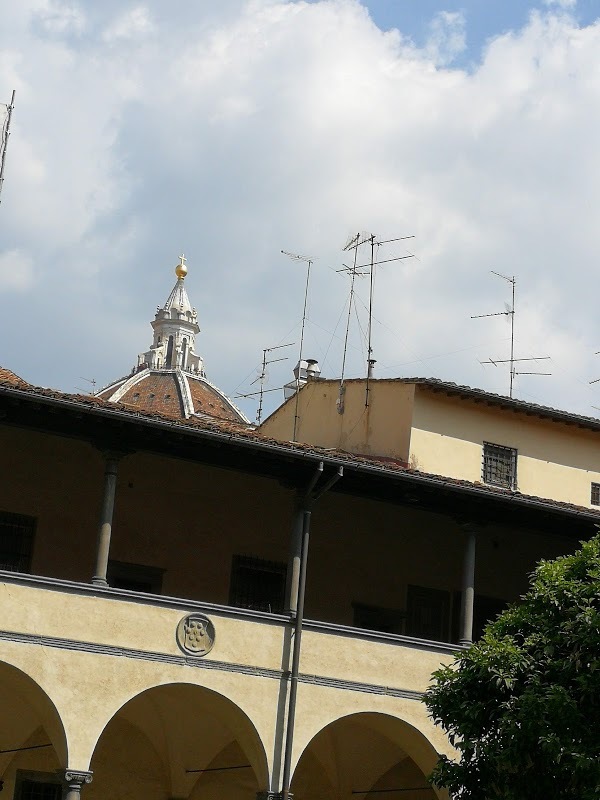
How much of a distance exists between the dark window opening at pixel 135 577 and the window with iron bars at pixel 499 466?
7665 millimetres

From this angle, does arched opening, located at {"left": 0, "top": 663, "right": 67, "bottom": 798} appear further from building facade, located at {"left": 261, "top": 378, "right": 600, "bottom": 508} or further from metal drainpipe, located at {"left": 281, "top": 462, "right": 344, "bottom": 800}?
building facade, located at {"left": 261, "top": 378, "right": 600, "bottom": 508}

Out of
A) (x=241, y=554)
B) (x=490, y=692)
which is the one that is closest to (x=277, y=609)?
(x=241, y=554)

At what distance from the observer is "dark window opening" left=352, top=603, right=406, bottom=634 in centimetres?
2098

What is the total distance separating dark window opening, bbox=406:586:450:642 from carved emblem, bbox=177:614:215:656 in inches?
173

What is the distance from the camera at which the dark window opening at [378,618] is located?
68.8 ft

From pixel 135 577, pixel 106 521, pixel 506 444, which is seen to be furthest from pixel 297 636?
pixel 506 444

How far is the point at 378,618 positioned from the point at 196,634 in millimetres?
4168

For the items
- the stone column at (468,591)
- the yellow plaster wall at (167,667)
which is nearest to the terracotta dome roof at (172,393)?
the stone column at (468,591)

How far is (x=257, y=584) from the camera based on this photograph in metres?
20.3

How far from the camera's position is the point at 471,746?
15.7 m

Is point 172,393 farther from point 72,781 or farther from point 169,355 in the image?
point 72,781

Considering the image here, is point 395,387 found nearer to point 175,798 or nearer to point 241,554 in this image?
point 241,554

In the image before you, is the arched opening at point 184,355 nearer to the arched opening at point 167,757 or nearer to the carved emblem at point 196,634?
the arched opening at point 167,757

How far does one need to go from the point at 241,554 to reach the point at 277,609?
885 mm
